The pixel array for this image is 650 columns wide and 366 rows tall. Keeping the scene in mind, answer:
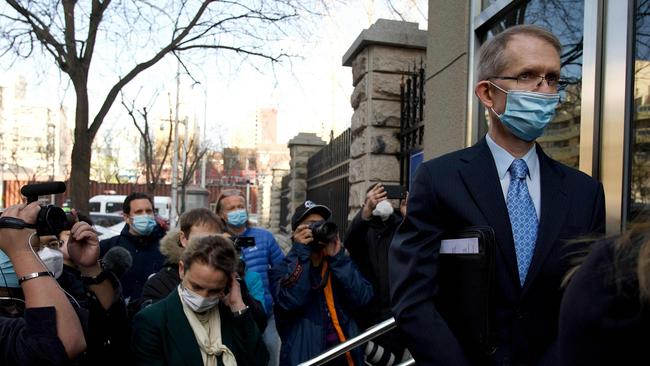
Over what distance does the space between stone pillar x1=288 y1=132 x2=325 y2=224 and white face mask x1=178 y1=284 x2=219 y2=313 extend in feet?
27.4

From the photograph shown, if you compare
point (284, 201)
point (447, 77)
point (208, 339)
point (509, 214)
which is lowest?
point (208, 339)

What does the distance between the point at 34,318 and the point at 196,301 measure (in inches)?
34.6

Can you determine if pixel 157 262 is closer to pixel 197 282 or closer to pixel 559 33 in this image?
pixel 197 282

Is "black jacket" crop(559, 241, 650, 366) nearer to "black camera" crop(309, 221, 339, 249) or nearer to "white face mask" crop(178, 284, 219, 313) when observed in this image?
"white face mask" crop(178, 284, 219, 313)

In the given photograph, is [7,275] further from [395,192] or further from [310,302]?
[395,192]

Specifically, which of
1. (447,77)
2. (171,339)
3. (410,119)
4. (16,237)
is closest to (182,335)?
(171,339)

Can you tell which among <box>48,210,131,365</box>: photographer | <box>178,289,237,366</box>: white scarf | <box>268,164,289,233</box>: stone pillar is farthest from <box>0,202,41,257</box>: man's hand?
<box>268,164,289,233</box>: stone pillar

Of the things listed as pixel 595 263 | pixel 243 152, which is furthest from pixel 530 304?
pixel 243 152

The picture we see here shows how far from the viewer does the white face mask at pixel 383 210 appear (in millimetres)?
3559

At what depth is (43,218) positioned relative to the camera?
2.00m

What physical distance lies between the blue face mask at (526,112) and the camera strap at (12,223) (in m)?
1.65

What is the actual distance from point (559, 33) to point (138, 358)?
2658 millimetres

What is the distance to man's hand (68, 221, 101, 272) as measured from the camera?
2539 mm

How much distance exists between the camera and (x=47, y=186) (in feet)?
6.95
